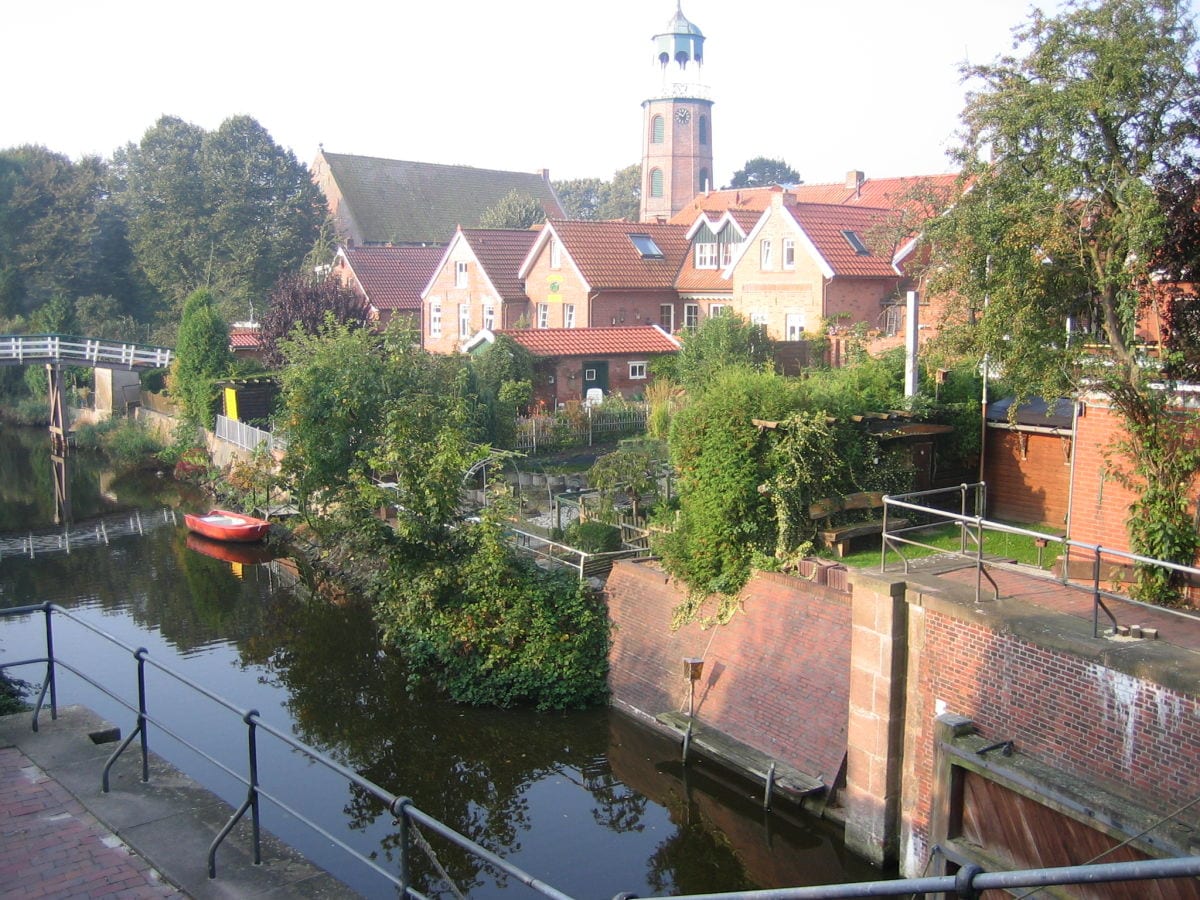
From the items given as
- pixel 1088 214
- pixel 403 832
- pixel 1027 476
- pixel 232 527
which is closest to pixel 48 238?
pixel 232 527

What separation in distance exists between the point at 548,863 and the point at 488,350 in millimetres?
23640

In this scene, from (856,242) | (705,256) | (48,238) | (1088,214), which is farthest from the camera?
(48,238)

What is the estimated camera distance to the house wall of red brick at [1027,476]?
66.6ft

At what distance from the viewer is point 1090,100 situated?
13758mm

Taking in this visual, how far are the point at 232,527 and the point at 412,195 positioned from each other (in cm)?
5512

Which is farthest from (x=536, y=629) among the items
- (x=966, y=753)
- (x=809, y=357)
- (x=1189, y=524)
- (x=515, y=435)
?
(x=809, y=357)

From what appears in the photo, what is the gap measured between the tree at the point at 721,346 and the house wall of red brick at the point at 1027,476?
1187cm

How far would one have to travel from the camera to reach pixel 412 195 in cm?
7938

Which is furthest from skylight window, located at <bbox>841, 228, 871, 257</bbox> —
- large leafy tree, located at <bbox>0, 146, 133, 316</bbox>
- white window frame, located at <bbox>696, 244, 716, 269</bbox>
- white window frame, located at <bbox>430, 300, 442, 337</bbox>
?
large leafy tree, located at <bbox>0, 146, 133, 316</bbox>

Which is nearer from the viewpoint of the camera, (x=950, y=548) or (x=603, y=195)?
(x=950, y=548)

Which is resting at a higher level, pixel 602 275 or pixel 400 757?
pixel 602 275

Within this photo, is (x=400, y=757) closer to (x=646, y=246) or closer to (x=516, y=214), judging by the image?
(x=646, y=246)

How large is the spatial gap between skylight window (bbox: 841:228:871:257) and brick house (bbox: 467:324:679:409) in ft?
23.1

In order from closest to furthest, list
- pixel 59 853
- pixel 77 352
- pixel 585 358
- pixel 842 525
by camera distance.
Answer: pixel 59 853 < pixel 842 525 < pixel 585 358 < pixel 77 352
